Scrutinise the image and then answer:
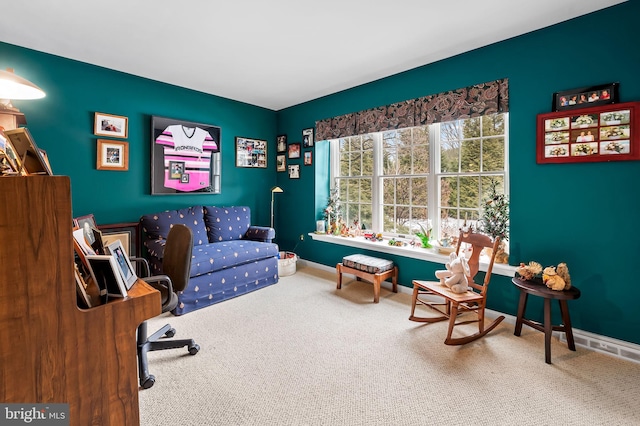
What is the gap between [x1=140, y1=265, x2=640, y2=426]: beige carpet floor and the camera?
166 centimetres

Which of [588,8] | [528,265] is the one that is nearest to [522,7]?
[588,8]

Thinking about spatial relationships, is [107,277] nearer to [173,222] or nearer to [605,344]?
[173,222]

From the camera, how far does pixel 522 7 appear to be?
7.41 ft

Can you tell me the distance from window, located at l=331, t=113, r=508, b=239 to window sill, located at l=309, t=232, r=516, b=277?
0.32 meters

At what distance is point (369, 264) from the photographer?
3.46 metres

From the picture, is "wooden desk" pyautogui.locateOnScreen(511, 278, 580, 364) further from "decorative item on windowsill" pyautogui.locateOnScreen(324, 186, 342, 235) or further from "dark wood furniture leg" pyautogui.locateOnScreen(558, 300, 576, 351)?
"decorative item on windowsill" pyautogui.locateOnScreen(324, 186, 342, 235)

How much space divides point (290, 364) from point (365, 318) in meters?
1.02

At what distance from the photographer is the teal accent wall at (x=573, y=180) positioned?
7.30ft

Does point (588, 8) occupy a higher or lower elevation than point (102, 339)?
higher

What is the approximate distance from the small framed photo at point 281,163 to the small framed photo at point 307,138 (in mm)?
507

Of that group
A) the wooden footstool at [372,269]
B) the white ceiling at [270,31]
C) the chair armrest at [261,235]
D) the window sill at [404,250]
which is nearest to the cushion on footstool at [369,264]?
the wooden footstool at [372,269]

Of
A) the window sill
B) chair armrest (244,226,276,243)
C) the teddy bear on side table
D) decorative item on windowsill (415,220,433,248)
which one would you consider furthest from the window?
chair armrest (244,226,276,243)

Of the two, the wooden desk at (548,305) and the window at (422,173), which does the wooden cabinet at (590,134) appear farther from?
the wooden desk at (548,305)

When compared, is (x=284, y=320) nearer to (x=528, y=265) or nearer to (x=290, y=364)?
(x=290, y=364)
